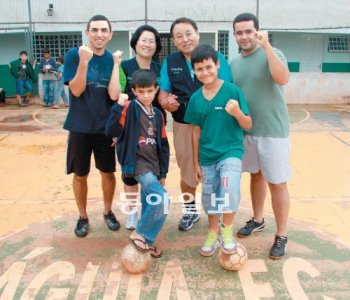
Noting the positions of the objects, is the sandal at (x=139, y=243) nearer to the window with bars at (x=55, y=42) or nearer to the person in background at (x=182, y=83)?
the person in background at (x=182, y=83)

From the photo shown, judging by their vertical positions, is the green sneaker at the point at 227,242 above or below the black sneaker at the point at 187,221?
above

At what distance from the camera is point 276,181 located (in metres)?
3.63

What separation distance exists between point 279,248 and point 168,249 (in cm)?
96

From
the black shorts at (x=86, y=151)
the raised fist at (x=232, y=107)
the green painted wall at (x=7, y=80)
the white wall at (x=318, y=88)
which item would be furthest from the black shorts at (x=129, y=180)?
the green painted wall at (x=7, y=80)

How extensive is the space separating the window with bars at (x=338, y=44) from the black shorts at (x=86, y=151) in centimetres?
1486

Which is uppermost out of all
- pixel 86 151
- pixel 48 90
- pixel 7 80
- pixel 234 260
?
pixel 86 151

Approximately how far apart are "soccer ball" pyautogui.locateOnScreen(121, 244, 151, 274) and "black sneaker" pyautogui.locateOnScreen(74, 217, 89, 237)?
32.5 inches

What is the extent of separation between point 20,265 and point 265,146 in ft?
7.37

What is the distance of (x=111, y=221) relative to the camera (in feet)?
14.3

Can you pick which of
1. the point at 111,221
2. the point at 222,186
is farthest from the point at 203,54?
the point at 111,221

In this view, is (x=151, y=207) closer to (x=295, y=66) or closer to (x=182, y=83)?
(x=182, y=83)

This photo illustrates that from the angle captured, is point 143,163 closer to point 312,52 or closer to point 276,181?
point 276,181

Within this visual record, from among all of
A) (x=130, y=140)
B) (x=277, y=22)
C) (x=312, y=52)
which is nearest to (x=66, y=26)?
(x=277, y=22)

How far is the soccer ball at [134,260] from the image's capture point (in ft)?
11.3
